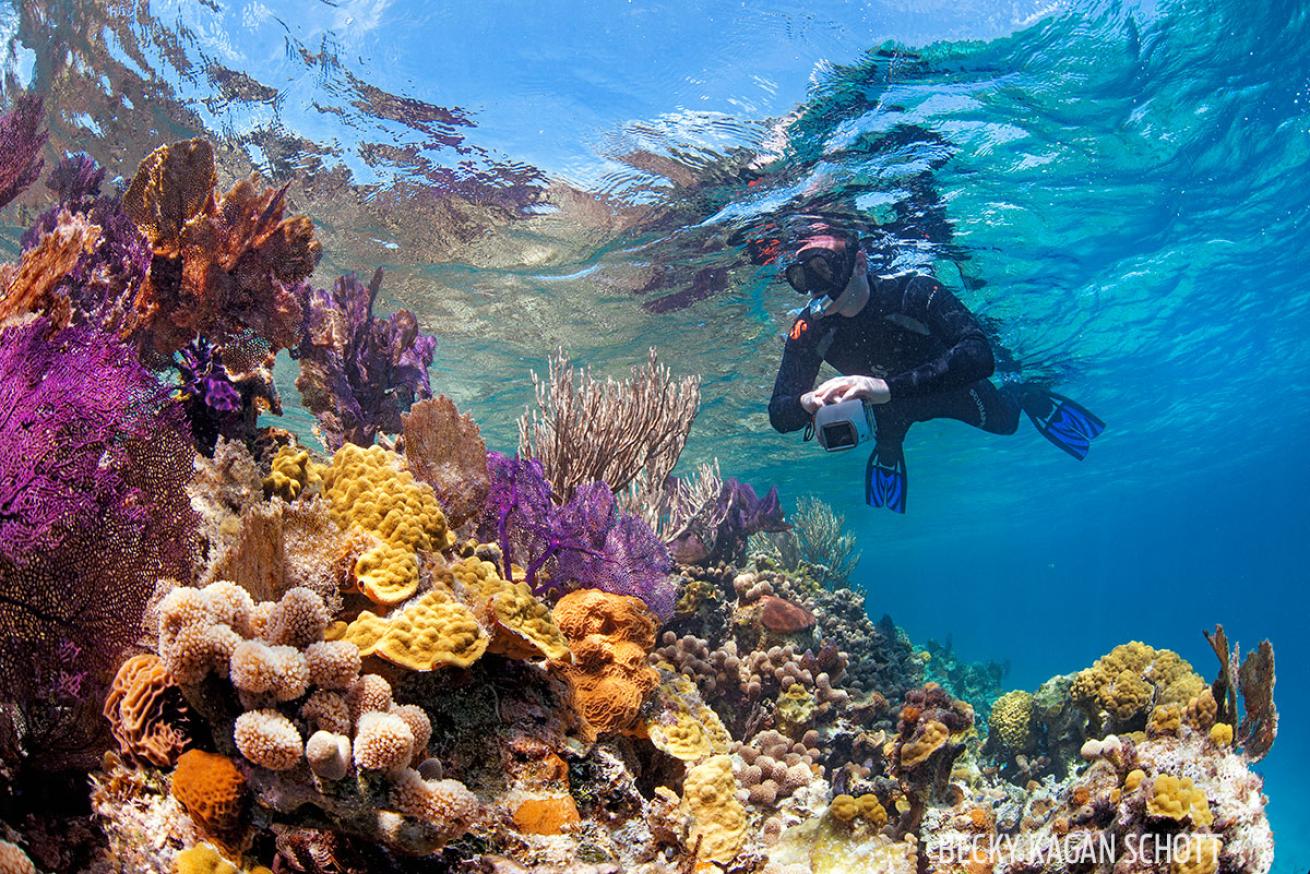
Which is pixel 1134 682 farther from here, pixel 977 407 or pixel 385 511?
pixel 385 511

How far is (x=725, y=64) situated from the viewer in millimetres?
8141

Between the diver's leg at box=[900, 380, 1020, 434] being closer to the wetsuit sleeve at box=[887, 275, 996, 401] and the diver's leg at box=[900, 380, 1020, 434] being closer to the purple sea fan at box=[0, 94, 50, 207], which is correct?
the wetsuit sleeve at box=[887, 275, 996, 401]

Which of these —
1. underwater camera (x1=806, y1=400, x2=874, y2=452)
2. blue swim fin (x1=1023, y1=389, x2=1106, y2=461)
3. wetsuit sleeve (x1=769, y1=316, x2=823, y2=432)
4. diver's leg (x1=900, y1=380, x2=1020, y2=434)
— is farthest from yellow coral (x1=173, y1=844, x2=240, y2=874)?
blue swim fin (x1=1023, y1=389, x2=1106, y2=461)

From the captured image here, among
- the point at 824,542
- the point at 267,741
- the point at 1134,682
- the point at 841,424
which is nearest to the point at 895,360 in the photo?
the point at 841,424

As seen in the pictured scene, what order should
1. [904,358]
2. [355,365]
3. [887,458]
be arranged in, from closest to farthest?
[355,365]
[887,458]
[904,358]

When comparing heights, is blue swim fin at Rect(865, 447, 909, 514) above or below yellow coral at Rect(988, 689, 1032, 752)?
above

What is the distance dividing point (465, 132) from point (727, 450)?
20235mm

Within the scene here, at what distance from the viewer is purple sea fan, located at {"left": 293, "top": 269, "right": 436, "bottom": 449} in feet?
17.2

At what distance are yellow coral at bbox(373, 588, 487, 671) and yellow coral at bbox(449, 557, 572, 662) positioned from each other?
171mm

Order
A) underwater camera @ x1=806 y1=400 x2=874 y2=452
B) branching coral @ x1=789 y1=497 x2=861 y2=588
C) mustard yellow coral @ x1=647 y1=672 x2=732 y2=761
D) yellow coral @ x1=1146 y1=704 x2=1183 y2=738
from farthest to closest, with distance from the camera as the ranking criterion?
branching coral @ x1=789 y1=497 x2=861 y2=588
underwater camera @ x1=806 y1=400 x2=874 y2=452
yellow coral @ x1=1146 y1=704 x2=1183 y2=738
mustard yellow coral @ x1=647 y1=672 x2=732 y2=761

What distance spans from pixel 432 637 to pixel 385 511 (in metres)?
0.83

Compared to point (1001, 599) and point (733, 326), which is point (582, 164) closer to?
point (733, 326)

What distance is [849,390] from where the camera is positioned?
6.31m

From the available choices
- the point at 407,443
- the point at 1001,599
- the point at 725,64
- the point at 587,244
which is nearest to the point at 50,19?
the point at 587,244
